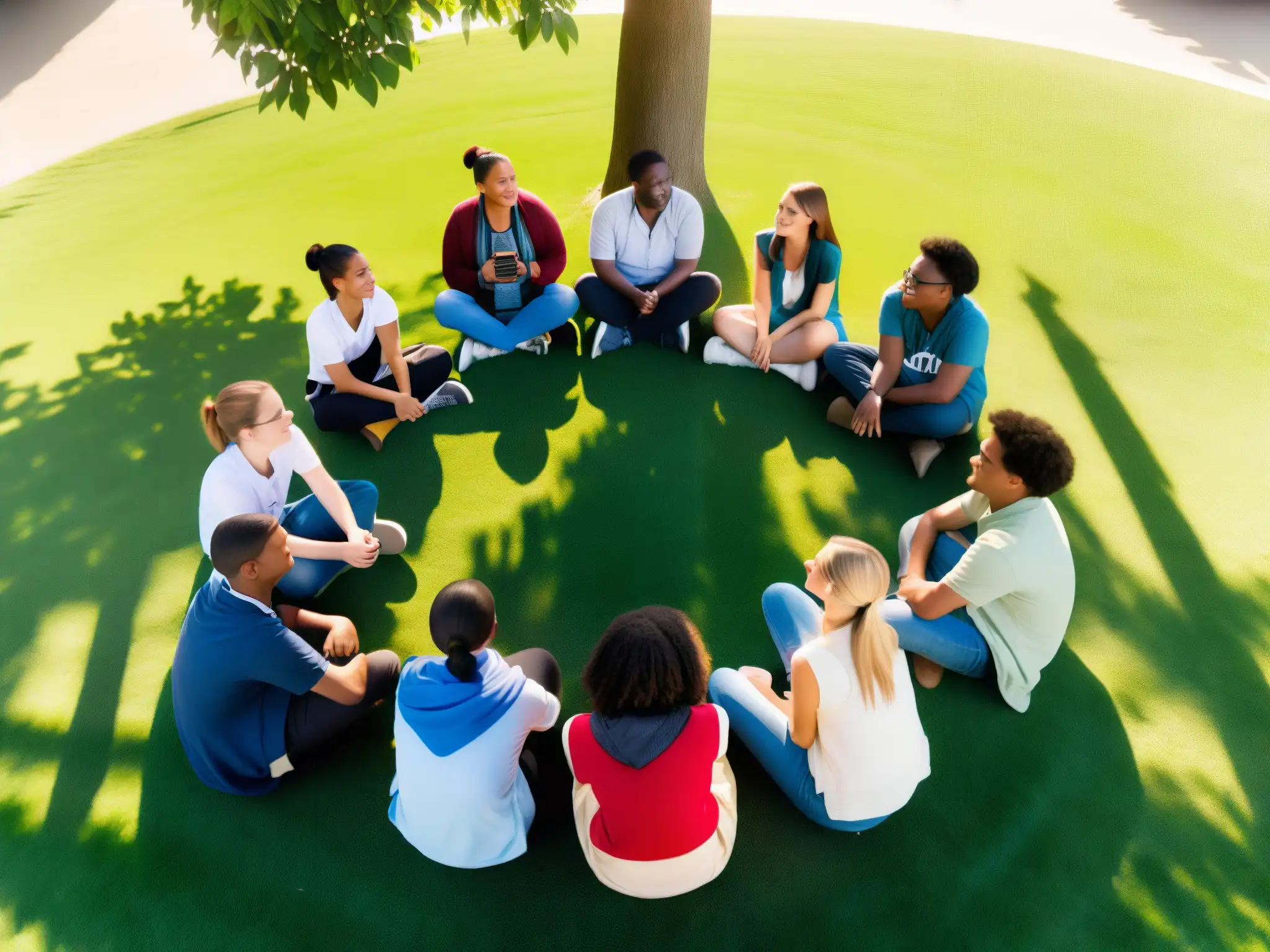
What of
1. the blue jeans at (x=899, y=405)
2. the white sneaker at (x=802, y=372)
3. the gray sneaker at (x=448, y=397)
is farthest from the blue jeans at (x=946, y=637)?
the gray sneaker at (x=448, y=397)

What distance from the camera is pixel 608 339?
5.44 metres

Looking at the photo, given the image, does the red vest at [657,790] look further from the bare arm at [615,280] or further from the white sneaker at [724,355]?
the bare arm at [615,280]

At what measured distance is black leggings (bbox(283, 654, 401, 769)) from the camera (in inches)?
123

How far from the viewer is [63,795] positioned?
3.25 meters

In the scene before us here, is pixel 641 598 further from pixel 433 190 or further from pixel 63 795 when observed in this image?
pixel 433 190

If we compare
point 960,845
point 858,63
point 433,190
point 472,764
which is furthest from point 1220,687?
point 858,63

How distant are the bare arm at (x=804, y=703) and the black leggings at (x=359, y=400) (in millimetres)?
3026

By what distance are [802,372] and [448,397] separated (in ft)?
7.20

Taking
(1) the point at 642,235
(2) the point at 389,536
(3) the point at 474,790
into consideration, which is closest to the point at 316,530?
(2) the point at 389,536

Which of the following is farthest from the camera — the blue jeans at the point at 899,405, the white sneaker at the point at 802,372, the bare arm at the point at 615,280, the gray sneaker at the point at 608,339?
the gray sneaker at the point at 608,339

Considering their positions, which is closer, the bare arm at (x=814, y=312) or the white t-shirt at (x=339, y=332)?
the white t-shirt at (x=339, y=332)

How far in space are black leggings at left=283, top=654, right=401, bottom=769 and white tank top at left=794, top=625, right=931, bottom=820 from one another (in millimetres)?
1724

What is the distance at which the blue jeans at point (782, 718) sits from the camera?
295cm

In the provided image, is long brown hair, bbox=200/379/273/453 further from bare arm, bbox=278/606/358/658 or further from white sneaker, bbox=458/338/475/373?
white sneaker, bbox=458/338/475/373
